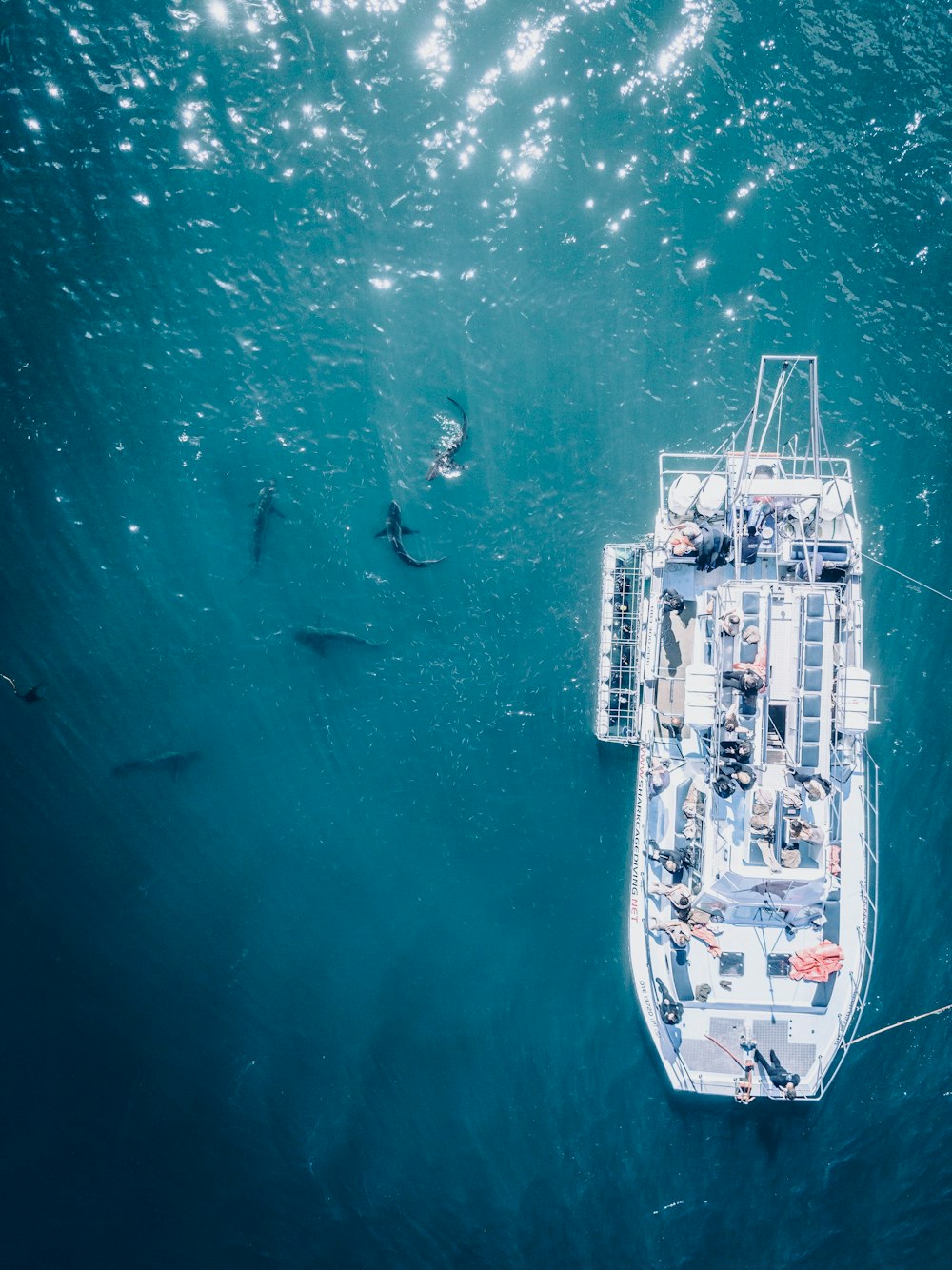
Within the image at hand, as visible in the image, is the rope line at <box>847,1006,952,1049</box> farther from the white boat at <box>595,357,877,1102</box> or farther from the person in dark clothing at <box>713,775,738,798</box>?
the person in dark clothing at <box>713,775,738,798</box>

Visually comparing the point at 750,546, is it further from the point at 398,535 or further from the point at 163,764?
the point at 163,764

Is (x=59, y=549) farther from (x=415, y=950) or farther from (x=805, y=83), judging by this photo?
(x=805, y=83)

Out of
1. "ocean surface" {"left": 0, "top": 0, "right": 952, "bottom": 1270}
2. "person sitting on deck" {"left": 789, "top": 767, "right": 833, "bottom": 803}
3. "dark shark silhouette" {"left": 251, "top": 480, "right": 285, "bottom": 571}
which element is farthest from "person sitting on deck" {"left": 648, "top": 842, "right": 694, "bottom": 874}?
"dark shark silhouette" {"left": 251, "top": 480, "right": 285, "bottom": 571}

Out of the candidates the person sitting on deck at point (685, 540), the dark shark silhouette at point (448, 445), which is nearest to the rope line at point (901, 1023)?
the person sitting on deck at point (685, 540)

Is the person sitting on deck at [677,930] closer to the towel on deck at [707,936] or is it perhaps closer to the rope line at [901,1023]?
the towel on deck at [707,936]

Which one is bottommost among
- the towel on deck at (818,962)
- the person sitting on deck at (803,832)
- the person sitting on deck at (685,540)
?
the towel on deck at (818,962)
